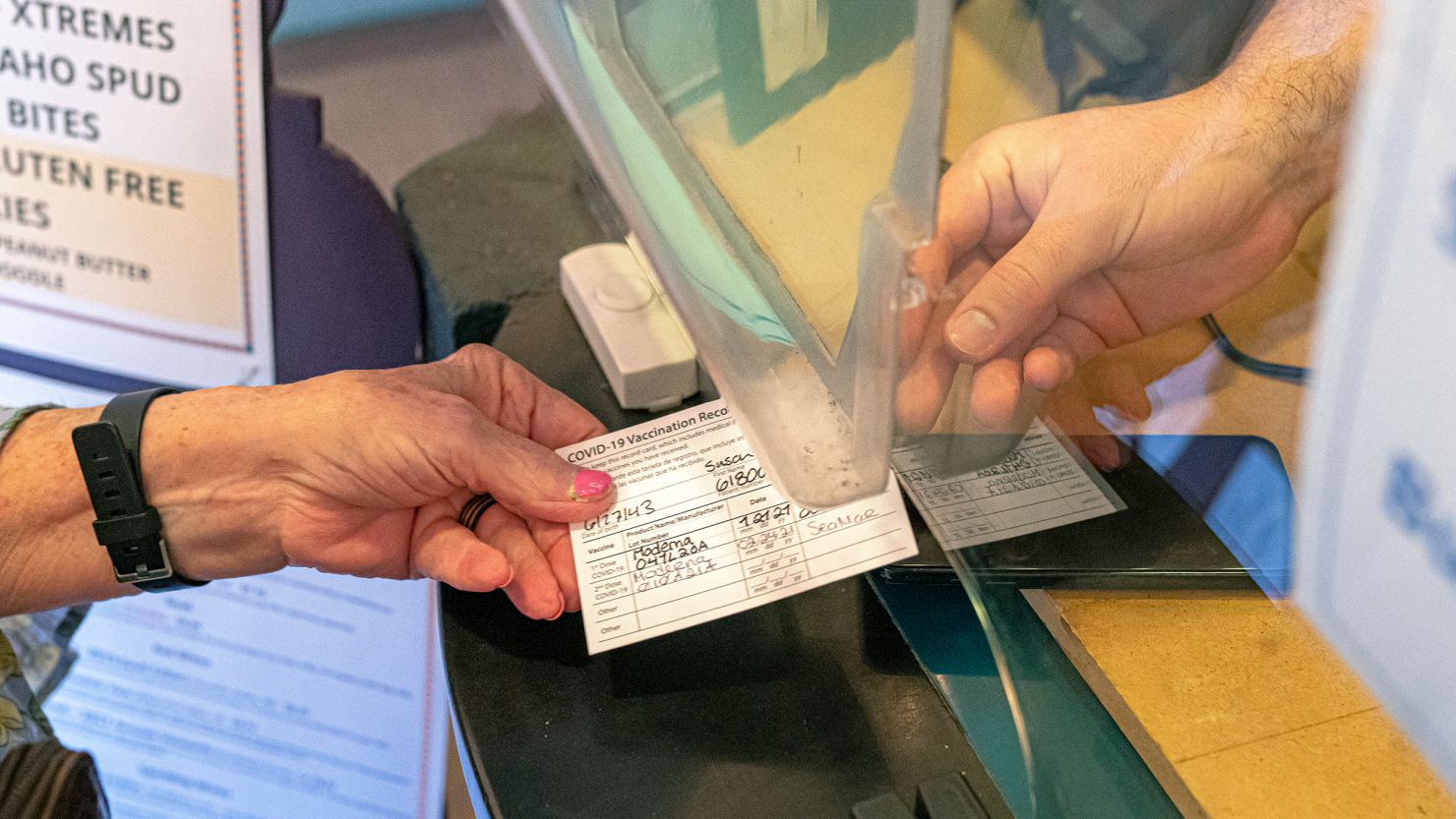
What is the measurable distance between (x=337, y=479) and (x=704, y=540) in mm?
285

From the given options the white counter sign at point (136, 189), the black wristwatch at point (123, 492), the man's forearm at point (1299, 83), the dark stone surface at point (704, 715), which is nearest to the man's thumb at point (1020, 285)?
the man's forearm at point (1299, 83)

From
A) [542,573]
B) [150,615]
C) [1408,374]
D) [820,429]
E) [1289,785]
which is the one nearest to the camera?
[1408,374]

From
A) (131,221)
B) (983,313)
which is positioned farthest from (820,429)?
(131,221)

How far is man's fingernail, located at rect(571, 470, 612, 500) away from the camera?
0.72m

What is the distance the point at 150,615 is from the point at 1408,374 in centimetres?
135

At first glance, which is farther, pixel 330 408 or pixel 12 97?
pixel 12 97

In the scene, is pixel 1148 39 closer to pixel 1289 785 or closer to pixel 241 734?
pixel 1289 785

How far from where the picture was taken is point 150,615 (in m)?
1.30

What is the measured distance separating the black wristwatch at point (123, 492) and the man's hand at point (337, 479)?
11 mm

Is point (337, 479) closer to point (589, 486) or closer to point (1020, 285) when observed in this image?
point (589, 486)

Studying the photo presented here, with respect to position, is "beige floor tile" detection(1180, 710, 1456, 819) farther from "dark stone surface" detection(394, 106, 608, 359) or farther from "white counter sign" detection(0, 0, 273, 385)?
"white counter sign" detection(0, 0, 273, 385)

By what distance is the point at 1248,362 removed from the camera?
23.1 inches

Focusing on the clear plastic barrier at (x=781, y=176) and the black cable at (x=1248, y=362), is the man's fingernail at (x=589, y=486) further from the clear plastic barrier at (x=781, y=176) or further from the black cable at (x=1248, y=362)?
the black cable at (x=1248, y=362)

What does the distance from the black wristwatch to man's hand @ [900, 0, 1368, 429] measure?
1.93ft
